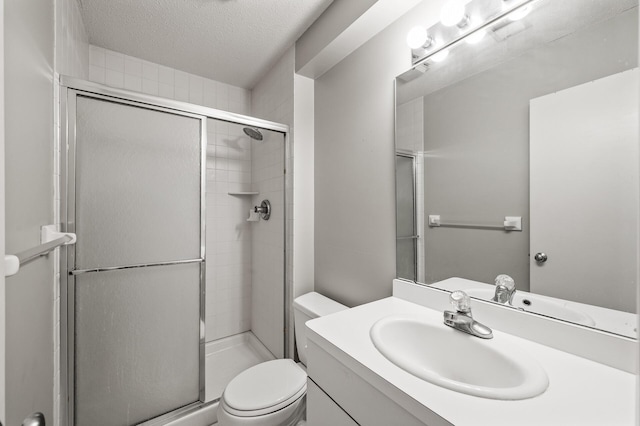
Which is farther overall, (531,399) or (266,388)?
(266,388)

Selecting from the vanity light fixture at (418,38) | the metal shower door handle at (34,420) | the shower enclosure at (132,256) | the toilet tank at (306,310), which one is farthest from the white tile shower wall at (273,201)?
the metal shower door handle at (34,420)

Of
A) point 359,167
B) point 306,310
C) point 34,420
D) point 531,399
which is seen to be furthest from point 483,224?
point 34,420

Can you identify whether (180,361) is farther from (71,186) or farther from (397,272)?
(397,272)

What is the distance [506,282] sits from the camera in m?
0.92

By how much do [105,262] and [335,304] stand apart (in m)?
1.21

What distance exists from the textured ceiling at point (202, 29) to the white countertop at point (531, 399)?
5.56ft

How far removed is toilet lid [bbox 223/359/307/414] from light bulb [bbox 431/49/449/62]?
1.66 metres

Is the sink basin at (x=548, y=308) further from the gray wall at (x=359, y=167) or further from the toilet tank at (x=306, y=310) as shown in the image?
the toilet tank at (x=306, y=310)

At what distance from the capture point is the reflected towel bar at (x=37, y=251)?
0.47 m

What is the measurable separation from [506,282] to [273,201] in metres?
1.57

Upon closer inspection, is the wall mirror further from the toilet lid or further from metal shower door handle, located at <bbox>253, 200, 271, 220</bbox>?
metal shower door handle, located at <bbox>253, 200, 271, 220</bbox>

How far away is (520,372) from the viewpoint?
0.68m

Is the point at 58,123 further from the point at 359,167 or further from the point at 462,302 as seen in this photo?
the point at 462,302

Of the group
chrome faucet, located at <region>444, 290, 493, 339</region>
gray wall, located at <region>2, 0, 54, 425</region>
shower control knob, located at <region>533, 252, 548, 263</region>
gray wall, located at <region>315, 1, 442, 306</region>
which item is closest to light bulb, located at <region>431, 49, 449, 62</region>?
gray wall, located at <region>315, 1, 442, 306</region>
